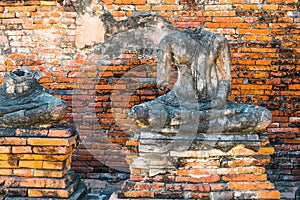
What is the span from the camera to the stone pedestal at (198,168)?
312 cm

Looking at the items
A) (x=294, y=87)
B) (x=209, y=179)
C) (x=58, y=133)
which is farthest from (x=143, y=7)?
(x=209, y=179)

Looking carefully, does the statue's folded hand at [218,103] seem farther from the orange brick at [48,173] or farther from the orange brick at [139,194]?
the orange brick at [48,173]

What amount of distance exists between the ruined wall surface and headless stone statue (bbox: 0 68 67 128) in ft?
4.68

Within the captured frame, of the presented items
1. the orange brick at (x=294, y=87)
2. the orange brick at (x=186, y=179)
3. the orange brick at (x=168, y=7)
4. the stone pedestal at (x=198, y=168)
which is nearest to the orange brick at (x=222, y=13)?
the orange brick at (x=168, y=7)

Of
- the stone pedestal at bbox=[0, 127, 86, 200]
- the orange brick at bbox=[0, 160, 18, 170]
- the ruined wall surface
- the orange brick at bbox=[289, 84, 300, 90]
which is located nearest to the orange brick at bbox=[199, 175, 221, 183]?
the stone pedestal at bbox=[0, 127, 86, 200]

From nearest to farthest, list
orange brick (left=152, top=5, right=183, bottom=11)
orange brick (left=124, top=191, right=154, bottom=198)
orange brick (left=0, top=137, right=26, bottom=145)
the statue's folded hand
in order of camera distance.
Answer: orange brick (left=124, top=191, right=154, bottom=198) < orange brick (left=0, top=137, right=26, bottom=145) < the statue's folded hand < orange brick (left=152, top=5, right=183, bottom=11)

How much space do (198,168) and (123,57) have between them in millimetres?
2237

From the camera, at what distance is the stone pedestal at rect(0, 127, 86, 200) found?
3.19 meters

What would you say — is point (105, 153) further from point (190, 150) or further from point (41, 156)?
point (190, 150)

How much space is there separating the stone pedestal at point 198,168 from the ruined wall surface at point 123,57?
1.65 meters

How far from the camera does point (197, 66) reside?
11.7 feet

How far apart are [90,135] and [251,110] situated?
2378mm

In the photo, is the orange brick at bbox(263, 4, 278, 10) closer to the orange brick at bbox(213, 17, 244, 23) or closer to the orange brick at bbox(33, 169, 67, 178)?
the orange brick at bbox(213, 17, 244, 23)

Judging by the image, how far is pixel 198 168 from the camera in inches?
125
